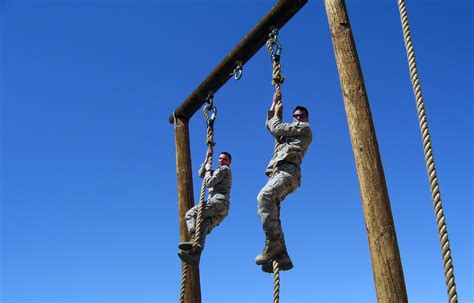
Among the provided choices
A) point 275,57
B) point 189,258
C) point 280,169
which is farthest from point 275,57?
point 189,258

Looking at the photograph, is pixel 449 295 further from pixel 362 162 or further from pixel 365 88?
pixel 365 88

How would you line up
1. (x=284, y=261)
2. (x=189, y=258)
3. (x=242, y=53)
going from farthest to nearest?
(x=242, y=53)
(x=189, y=258)
(x=284, y=261)

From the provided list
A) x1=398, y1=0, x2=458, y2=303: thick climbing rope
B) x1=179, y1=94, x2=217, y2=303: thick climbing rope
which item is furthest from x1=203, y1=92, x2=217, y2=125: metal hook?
x1=398, y1=0, x2=458, y2=303: thick climbing rope

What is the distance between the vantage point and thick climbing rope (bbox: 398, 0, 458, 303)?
8.57 ft

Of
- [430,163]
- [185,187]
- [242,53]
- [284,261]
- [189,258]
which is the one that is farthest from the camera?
[185,187]

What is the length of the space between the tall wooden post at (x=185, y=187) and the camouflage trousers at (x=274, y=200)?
1.52 meters

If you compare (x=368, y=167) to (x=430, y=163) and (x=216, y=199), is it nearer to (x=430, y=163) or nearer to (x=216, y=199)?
(x=430, y=163)

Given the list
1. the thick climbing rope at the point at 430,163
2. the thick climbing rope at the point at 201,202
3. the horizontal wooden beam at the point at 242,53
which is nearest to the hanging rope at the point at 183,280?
the thick climbing rope at the point at 201,202

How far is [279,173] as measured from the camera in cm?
416

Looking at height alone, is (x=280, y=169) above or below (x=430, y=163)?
above

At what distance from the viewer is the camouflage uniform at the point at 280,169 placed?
13.4ft

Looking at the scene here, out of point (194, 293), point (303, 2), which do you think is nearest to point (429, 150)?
point (303, 2)

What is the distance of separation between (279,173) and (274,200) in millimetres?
235

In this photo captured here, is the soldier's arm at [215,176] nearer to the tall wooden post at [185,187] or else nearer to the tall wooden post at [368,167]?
the tall wooden post at [185,187]
